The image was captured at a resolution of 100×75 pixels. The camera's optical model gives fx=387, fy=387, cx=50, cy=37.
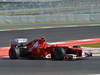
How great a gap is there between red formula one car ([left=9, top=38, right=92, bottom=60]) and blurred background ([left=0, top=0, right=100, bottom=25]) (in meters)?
21.9

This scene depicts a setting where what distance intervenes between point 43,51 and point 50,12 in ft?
102

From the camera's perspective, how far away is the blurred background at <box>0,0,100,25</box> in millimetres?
37412

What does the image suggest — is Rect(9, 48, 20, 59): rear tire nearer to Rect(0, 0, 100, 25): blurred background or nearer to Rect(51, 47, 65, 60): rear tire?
Rect(51, 47, 65, 60): rear tire

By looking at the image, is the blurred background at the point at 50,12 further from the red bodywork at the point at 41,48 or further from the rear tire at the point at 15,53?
the red bodywork at the point at 41,48

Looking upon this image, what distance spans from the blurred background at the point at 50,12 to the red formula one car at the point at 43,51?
71.8ft

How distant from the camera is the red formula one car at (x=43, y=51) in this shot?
13336mm

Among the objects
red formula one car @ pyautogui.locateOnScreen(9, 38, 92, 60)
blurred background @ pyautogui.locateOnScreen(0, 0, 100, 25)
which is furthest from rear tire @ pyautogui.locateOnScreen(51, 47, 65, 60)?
blurred background @ pyautogui.locateOnScreen(0, 0, 100, 25)

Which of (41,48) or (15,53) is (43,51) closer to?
(41,48)

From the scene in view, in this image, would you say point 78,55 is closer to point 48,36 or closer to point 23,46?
point 23,46

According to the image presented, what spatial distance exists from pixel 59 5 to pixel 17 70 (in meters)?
39.5

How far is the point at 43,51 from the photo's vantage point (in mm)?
13992

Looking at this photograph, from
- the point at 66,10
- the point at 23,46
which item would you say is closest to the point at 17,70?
the point at 23,46

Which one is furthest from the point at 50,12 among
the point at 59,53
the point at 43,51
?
the point at 59,53

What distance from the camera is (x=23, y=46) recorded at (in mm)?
15000
